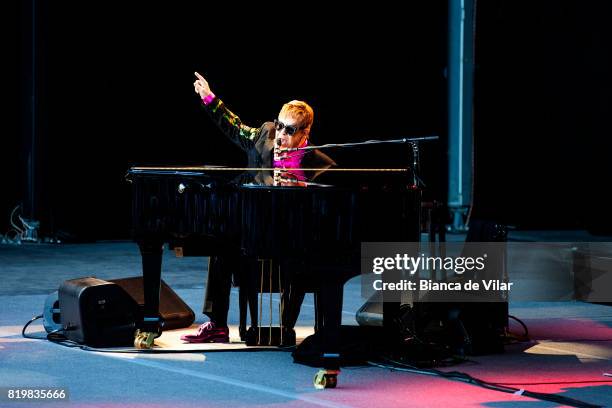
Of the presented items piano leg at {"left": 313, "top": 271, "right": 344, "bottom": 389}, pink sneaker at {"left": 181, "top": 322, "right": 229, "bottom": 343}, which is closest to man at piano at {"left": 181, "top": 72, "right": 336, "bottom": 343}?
pink sneaker at {"left": 181, "top": 322, "right": 229, "bottom": 343}

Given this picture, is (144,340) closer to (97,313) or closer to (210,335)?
(97,313)

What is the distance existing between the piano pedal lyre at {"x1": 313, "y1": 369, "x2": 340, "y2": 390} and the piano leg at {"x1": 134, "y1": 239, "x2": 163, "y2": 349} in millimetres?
1185

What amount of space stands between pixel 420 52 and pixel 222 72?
246cm

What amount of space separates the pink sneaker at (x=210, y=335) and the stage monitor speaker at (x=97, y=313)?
32cm

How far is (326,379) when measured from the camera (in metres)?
5.02

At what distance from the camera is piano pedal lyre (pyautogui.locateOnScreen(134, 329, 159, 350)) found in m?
5.88

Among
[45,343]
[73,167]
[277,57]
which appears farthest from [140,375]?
[277,57]

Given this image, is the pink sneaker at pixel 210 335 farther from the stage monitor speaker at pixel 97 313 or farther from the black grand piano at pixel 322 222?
the black grand piano at pixel 322 222

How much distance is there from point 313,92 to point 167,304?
5.53 meters

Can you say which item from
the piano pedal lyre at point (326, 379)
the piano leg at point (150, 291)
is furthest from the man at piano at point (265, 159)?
the piano pedal lyre at point (326, 379)

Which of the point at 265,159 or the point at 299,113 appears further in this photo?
the point at 265,159

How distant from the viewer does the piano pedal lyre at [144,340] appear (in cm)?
588

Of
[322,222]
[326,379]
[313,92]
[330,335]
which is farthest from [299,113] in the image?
[313,92]

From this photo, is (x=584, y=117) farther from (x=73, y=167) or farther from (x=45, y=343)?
(x=45, y=343)
